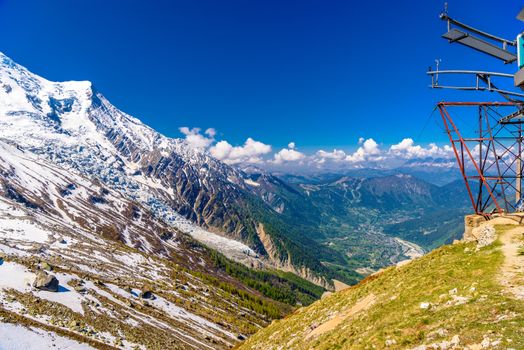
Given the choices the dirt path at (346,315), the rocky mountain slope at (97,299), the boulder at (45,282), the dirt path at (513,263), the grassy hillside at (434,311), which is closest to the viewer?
the grassy hillside at (434,311)

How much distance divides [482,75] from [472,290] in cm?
2314

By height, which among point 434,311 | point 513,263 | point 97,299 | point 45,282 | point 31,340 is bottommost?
point 97,299

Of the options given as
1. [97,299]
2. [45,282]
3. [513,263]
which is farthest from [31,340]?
[513,263]

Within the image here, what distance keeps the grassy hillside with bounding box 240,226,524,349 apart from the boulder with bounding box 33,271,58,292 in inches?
2806

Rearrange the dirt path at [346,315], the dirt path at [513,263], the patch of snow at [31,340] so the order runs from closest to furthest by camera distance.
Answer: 1. the dirt path at [513,263]
2. the dirt path at [346,315]
3. the patch of snow at [31,340]

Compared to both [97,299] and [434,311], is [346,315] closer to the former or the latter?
[434,311]

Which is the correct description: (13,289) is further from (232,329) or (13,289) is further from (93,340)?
(232,329)

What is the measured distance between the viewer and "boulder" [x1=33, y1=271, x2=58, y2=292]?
263 feet

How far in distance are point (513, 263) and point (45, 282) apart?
94293mm

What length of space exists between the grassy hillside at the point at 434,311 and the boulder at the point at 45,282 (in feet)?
234

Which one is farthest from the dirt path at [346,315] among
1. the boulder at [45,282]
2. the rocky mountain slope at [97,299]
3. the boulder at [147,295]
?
the boulder at [147,295]

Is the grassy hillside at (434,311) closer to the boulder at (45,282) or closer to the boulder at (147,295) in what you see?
the boulder at (45,282)

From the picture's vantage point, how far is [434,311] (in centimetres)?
2094

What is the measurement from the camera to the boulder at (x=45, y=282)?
80.2m
